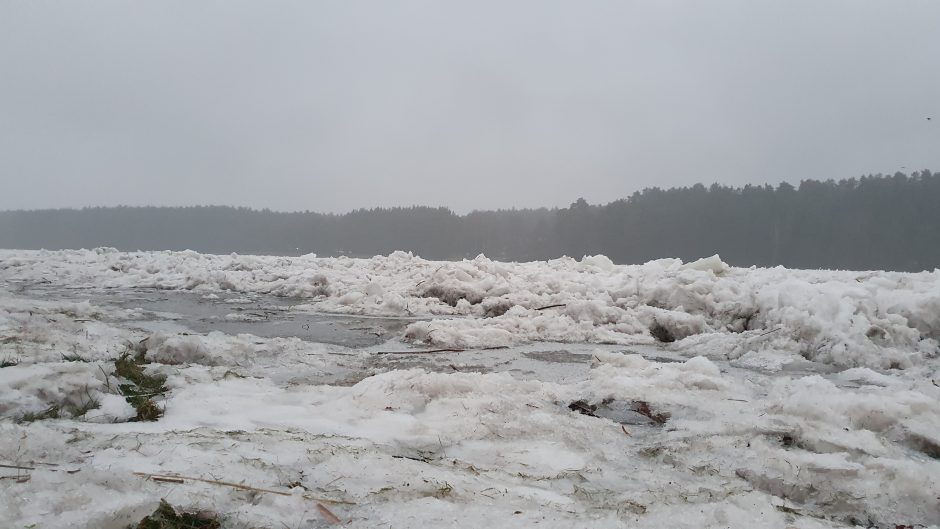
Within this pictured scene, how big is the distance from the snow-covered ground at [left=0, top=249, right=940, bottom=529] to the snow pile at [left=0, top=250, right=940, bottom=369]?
3 centimetres

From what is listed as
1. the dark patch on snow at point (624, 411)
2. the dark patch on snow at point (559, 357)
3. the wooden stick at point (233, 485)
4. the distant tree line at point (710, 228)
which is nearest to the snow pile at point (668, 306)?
the dark patch on snow at point (559, 357)

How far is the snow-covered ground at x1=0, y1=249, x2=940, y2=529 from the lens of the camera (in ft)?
4.90

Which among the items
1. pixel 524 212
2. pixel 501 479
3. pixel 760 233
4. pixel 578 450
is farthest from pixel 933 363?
pixel 524 212

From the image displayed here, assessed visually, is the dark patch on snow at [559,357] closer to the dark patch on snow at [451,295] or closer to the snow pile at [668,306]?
the snow pile at [668,306]

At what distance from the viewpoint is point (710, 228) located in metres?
52.2

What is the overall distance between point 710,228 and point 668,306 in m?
51.2

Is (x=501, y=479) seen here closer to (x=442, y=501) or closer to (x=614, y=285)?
(x=442, y=501)

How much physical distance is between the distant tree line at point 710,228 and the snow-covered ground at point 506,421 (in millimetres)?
41983

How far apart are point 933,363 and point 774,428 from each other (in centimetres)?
326

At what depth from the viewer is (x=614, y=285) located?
761cm

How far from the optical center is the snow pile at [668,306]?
4.77 meters

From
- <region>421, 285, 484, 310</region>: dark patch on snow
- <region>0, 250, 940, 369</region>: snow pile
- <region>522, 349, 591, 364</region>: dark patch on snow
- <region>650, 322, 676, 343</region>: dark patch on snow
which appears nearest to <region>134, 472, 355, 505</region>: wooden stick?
<region>522, 349, 591, 364</region>: dark patch on snow

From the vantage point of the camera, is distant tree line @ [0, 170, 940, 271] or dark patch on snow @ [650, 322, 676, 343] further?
distant tree line @ [0, 170, 940, 271]

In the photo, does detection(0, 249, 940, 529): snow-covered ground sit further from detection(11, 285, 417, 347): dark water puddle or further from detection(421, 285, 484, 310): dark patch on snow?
detection(421, 285, 484, 310): dark patch on snow
